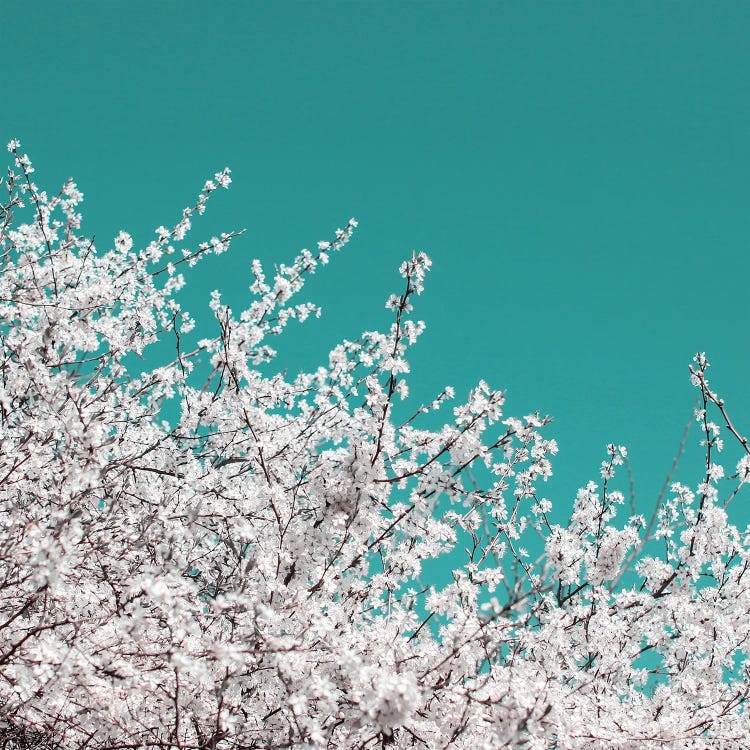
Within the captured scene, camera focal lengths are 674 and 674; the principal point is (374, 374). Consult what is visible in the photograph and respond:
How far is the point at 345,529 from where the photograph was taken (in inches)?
160

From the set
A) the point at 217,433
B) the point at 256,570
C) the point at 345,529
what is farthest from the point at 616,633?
the point at 217,433

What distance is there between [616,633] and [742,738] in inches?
39.0

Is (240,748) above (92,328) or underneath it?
underneath

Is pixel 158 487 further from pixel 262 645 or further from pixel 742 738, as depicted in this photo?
pixel 742 738

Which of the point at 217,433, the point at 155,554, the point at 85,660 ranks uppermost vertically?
the point at 217,433

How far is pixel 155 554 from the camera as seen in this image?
495 cm

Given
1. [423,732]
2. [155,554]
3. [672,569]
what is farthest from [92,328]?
[672,569]

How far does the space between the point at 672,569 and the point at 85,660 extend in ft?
14.2

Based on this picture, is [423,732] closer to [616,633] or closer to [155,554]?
[616,633]

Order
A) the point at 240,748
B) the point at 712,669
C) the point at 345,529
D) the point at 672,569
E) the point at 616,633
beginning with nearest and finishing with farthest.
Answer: the point at 240,748 < the point at 345,529 < the point at 616,633 < the point at 672,569 < the point at 712,669

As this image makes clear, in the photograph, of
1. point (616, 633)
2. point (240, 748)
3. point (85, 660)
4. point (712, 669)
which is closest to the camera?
point (85, 660)

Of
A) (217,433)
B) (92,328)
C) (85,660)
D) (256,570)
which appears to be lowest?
(85,660)

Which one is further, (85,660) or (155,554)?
(155,554)

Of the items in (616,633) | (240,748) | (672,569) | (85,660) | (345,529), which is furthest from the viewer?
(672,569)
